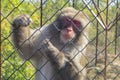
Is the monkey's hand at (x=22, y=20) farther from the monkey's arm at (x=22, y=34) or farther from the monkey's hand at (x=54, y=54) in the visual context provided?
the monkey's hand at (x=54, y=54)

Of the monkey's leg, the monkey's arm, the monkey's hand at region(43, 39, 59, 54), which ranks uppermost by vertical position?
the monkey's arm

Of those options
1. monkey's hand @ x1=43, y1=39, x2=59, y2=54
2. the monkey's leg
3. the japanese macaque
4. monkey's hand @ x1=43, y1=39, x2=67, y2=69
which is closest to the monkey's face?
the japanese macaque

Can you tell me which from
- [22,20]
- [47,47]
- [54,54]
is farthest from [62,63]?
[22,20]

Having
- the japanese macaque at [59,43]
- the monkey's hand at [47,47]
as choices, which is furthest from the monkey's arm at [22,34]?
the monkey's hand at [47,47]

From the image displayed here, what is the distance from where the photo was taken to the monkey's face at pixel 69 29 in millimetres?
4410

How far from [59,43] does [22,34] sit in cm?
40

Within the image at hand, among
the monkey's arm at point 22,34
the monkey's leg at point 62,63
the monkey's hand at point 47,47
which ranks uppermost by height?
the monkey's arm at point 22,34

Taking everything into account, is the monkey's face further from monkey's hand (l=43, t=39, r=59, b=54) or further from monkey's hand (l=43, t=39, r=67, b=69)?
monkey's hand (l=43, t=39, r=59, b=54)

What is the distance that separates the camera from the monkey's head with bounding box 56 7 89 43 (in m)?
4.43

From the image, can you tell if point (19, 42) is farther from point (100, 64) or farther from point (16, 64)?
point (100, 64)

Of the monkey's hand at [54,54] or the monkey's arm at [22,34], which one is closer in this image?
the monkey's hand at [54,54]

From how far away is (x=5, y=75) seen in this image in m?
5.57

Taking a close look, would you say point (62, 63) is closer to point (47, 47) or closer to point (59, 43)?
point (47, 47)

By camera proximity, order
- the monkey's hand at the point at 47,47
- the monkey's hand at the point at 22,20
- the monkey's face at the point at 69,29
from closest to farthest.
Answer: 1. the monkey's hand at the point at 47,47
2. the monkey's hand at the point at 22,20
3. the monkey's face at the point at 69,29
